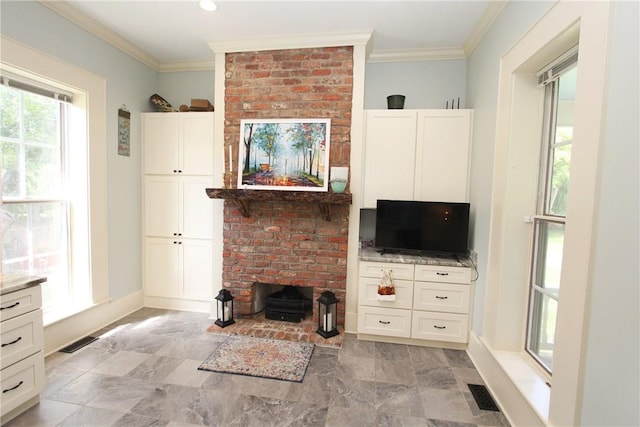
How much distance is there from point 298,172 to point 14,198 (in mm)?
2305

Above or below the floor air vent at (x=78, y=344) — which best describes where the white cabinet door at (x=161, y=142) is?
above

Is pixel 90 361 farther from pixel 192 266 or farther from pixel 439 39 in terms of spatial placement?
pixel 439 39

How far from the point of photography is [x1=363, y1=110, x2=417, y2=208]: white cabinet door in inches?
109

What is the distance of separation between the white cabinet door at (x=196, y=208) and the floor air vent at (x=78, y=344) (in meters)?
1.25

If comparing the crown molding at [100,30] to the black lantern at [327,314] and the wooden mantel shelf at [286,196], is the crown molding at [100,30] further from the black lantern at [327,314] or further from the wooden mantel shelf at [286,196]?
the black lantern at [327,314]

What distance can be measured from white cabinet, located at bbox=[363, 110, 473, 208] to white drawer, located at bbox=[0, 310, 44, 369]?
2634mm

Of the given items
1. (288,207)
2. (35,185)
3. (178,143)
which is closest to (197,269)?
(288,207)

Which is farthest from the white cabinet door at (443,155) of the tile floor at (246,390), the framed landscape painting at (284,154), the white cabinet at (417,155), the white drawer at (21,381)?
the white drawer at (21,381)

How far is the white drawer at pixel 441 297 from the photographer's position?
2.56m

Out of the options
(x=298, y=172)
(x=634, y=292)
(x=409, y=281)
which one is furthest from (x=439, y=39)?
(x=634, y=292)

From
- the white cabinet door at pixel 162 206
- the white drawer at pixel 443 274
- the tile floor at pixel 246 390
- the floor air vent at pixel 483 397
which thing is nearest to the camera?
the tile floor at pixel 246 390

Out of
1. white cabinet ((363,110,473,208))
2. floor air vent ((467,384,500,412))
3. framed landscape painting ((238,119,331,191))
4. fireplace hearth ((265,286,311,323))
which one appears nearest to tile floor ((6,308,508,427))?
floor air vent ((467,384,500,412))

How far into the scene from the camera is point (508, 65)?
6.64ft

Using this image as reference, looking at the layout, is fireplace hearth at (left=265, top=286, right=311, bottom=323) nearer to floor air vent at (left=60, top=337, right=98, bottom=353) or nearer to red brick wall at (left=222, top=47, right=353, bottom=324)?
red brick wall at (left=222, top=47, right=353, bottom=324)
